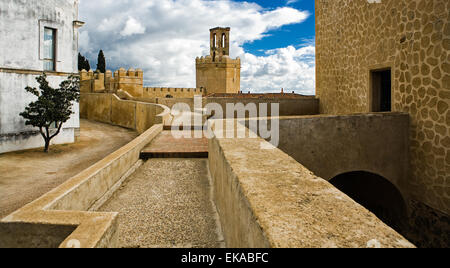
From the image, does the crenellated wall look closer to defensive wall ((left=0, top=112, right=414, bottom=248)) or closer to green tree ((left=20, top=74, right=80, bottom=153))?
green tree ((left=20, top=74, right=80, bottom=153))

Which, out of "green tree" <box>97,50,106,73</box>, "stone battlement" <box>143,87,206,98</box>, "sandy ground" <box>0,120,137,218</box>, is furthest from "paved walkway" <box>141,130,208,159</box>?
"green tree" <box>97,50,106,73</box>

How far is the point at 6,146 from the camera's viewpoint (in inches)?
494

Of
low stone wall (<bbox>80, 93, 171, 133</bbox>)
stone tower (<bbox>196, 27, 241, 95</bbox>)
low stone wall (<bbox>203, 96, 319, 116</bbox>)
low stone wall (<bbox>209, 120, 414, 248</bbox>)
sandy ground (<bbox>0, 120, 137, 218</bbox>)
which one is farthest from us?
stone tower (<bbox>196, 27, 241, 95</bbox>)

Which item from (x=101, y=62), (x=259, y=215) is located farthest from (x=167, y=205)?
(x=101, y=62)

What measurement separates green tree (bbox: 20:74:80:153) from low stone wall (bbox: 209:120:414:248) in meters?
13.2

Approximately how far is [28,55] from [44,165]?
5746 millimetres

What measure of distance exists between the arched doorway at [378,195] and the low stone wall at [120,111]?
23.4 feet

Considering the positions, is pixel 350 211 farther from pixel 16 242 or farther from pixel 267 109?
pixel 267 109

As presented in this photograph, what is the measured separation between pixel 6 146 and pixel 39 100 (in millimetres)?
2489

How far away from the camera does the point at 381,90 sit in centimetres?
814

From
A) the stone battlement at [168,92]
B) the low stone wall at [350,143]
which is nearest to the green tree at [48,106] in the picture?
the low stone wall at [350,143]

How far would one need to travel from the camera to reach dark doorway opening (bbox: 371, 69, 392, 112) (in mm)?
8023

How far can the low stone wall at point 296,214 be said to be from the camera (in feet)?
4.05
